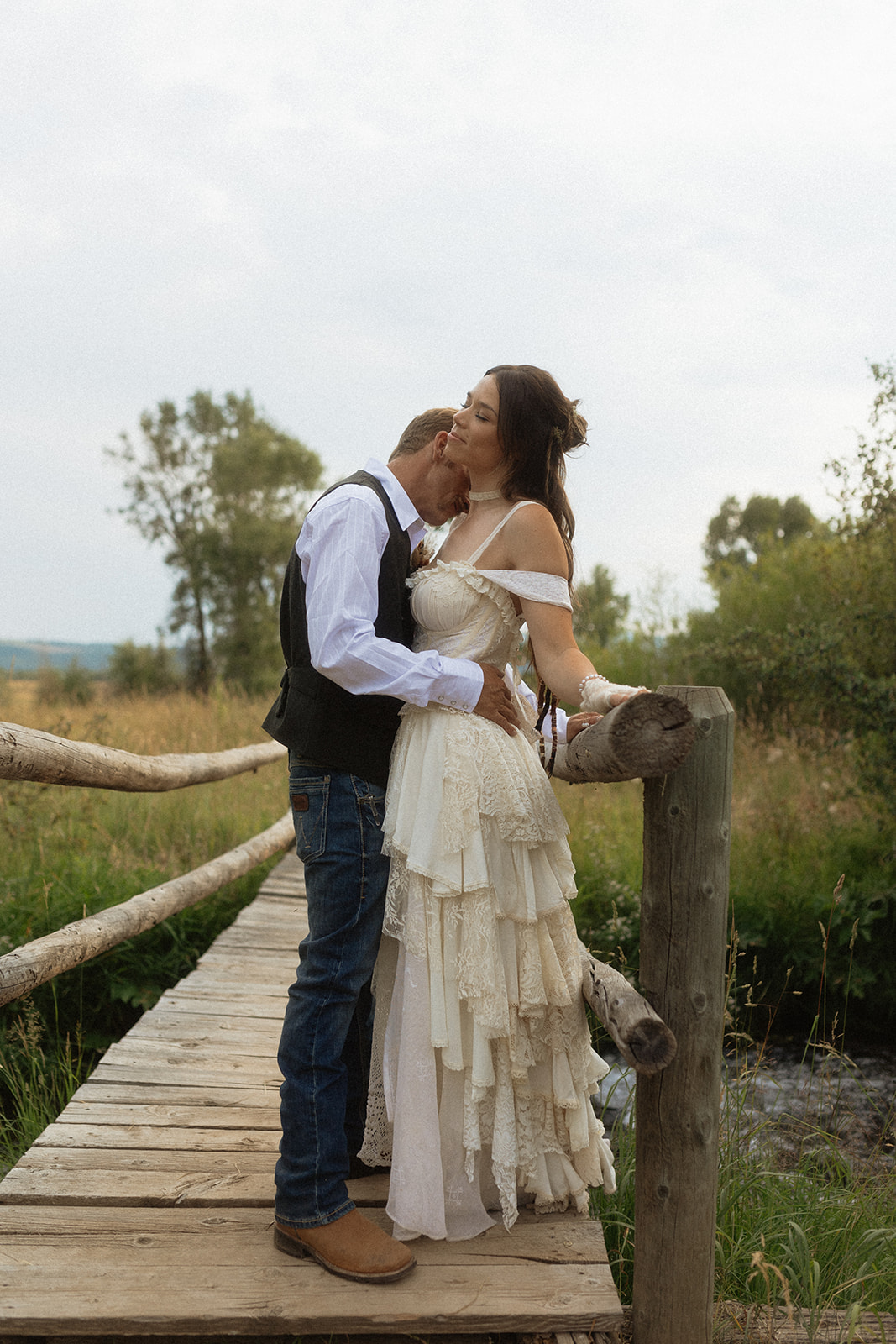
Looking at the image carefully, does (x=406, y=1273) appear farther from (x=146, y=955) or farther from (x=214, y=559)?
(x=214, y=559)

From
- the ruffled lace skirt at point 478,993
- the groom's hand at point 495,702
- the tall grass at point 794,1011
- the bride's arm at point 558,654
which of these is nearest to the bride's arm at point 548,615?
the bride's arm at point 558,654

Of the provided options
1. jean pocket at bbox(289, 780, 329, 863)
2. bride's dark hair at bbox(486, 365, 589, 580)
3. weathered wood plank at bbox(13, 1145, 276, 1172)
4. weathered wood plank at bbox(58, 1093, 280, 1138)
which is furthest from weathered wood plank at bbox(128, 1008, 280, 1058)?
bride's dark hair at bbox(486, 365, 589, 580)

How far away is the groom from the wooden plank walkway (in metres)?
0.12

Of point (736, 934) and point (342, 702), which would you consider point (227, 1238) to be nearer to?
point (342, 702)

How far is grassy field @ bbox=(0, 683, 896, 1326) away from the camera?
104 inches

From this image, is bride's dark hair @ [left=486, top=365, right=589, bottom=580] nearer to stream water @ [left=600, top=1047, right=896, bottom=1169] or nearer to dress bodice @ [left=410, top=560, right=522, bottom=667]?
dress bodice @ [left=410, top=560, right=522, bottom=667]

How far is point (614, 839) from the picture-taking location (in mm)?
6602

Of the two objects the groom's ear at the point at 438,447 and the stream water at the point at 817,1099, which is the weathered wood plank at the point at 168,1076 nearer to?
the stream water at the point at 817,1099

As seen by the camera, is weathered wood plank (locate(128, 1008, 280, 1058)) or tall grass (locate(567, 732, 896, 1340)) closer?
tall grass (locate(567, 732, 896, 1340))

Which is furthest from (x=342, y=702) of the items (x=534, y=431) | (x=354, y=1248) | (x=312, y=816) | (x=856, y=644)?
(x=856, y=644)

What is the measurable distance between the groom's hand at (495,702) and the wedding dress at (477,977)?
24 mm

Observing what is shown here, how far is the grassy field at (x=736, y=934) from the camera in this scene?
2639 millimetres

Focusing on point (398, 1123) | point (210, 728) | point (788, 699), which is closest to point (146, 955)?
point (398, 1123)

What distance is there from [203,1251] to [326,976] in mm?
677
